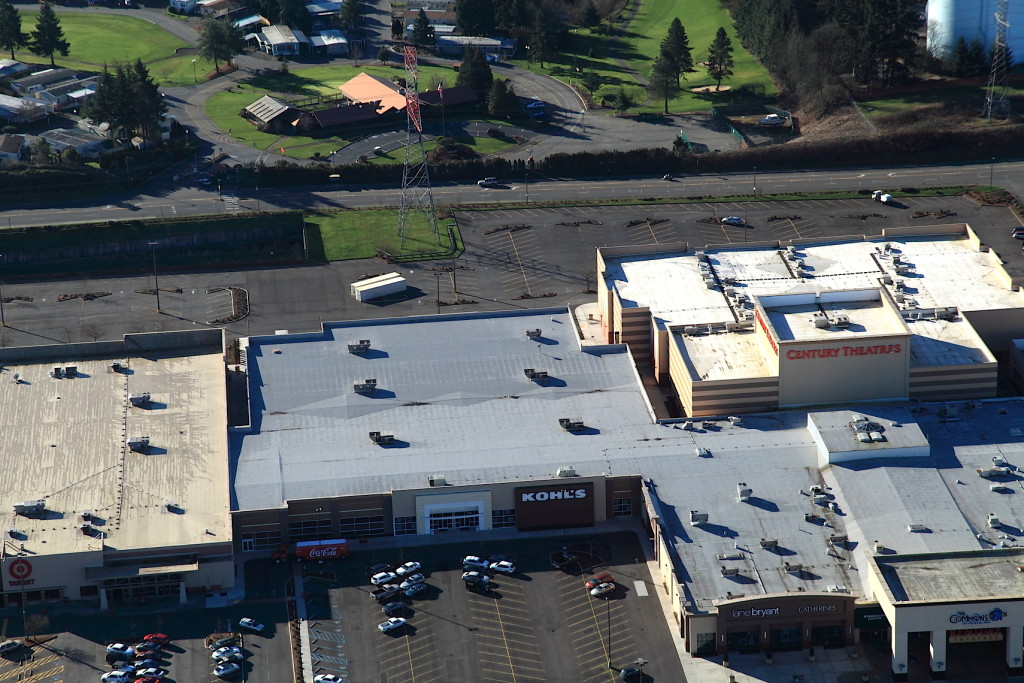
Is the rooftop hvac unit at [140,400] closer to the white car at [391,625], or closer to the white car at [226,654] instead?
the white car at [226,654]

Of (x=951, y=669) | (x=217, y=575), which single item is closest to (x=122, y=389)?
(x=217, y=575)

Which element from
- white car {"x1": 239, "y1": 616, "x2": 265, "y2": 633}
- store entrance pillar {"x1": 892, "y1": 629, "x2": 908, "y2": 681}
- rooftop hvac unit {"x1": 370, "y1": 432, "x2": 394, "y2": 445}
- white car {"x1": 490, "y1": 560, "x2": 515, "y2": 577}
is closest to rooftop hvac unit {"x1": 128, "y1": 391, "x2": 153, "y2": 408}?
rooftop hvac unit {"x1": 370, "y1": 432, "x2": 394, "y2": 445}

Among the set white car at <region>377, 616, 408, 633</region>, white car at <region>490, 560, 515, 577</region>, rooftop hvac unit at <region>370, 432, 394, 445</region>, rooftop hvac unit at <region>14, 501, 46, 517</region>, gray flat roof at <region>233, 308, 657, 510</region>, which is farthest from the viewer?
rooftop hvac unit at <region>370, 432, 394, 445</region>

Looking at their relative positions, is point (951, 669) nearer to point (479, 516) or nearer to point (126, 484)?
point (479, 516)

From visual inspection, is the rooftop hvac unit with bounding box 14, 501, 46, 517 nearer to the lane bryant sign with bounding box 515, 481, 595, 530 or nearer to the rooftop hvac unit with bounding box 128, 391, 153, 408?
the rooftop hvac unit with bounding box 128, 391, 153, 408

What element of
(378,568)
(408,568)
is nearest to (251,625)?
(378,568)

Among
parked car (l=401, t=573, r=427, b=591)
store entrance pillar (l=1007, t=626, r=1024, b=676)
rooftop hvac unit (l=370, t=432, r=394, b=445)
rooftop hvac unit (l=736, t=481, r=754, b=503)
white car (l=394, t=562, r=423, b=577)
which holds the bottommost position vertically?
store entrance pillar (l=1007, t=626, r=1024, b=676)

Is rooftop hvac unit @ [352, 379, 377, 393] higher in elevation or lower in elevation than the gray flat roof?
higher

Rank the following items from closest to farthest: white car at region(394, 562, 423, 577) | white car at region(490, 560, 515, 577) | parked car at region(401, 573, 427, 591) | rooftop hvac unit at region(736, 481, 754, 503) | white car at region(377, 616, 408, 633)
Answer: white car at region(377, 616, 408, 633) < parked car at region(401, 573, 427, 591) < white car at region(394, 562, 423, 577) < white car at region(490, 560, 515, 577) < rooftop hvac unit at region(736, 481, 754, 503)
